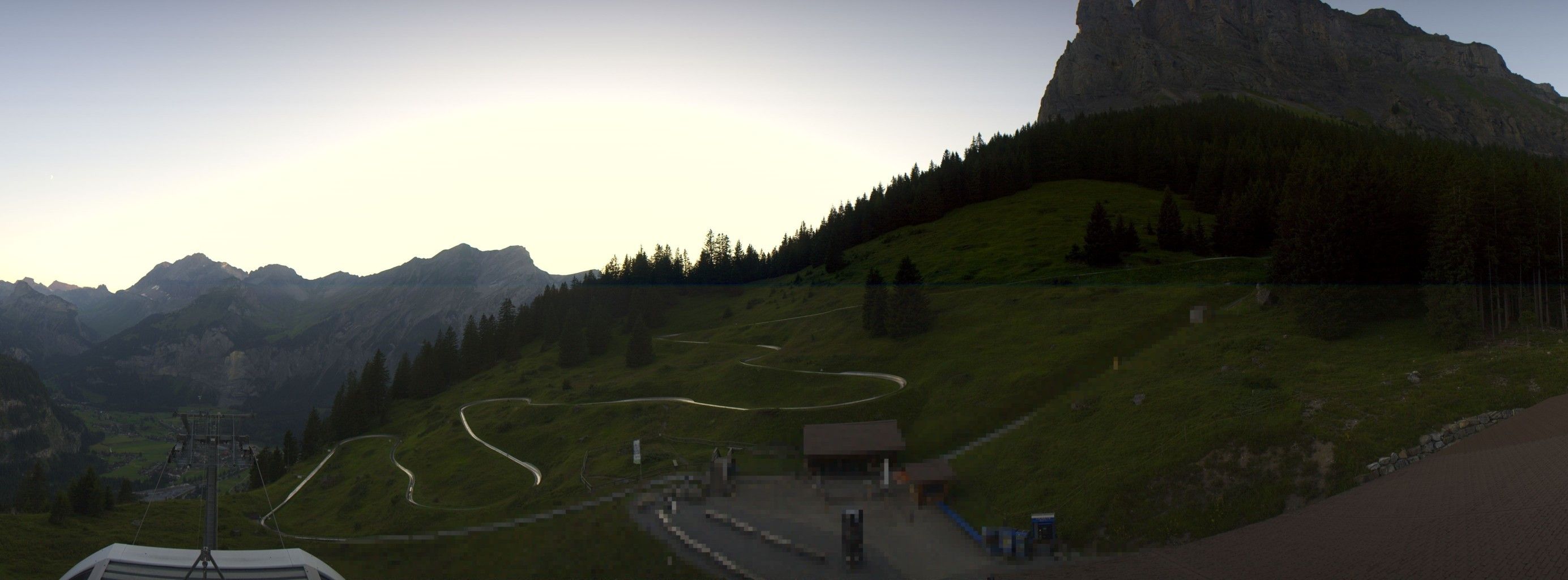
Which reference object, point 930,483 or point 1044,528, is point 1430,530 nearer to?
point 1044,528

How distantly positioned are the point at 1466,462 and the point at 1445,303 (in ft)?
68.1

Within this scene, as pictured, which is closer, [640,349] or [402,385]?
[640,349]

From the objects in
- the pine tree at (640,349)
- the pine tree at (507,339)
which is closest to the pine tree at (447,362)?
the pine tree at (507,339)

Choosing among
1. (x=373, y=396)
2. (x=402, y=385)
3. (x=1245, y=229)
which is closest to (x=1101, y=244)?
(x=1245, y=229)

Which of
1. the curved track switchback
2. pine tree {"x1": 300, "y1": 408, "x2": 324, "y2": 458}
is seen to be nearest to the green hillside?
the curved track switchback

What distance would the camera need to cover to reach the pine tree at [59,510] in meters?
57.6

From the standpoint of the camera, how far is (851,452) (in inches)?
2114

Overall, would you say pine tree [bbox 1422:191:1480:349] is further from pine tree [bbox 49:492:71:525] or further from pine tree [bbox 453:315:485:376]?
pine tree [bbox 453:315:485:376]

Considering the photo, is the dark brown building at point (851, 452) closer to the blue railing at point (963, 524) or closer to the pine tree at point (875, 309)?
the blue railing at point (963, 524)

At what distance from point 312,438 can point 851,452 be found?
309ft

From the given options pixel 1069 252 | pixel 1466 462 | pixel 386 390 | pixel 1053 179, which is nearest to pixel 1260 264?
pixel 1069 252

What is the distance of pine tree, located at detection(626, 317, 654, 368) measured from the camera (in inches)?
4279

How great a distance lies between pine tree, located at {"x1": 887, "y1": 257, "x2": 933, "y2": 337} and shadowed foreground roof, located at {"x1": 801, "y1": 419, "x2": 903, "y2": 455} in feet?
88.0

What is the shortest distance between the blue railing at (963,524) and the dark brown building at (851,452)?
7801 millimetres
